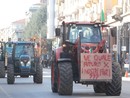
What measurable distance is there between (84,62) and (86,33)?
178cm

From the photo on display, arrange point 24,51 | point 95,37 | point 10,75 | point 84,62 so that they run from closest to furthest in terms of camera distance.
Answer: point 84,62 → point 95,37 → point 10,75 → point 24,51

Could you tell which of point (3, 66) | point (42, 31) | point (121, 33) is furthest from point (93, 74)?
point (42, 31)

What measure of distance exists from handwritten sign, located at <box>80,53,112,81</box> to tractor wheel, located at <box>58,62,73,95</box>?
0.60 meters

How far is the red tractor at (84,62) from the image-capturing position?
22.4 m

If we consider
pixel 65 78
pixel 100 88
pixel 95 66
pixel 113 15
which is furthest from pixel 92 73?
pixel 113 15

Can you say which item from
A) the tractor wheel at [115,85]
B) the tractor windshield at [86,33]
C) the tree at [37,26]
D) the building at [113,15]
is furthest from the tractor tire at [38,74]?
the tree at [37,26]

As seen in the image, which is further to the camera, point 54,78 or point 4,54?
point 4,54

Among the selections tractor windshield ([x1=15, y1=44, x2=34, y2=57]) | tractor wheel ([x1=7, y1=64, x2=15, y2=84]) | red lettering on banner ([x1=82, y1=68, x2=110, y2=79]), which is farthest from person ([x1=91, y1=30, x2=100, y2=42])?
tractor windshield ([x1=15, y1=44, x2=34, y2=57])

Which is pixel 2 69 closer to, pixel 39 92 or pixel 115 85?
pixel 39 92

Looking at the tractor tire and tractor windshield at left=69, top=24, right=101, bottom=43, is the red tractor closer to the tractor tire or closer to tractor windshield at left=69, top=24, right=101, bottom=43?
tractor windshield at left=69, top=24, right=101, bottom=43

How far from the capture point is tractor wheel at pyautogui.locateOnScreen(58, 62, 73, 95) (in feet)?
72.6

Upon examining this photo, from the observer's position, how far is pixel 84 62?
74.4ft

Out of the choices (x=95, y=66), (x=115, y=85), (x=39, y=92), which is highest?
(x=95, y=66)

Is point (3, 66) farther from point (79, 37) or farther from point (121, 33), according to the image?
point (121, 33)
